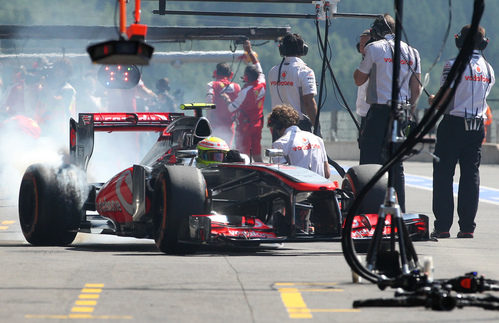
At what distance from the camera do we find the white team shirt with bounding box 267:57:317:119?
13.4 m

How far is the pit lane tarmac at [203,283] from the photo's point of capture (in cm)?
665

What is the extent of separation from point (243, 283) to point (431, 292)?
1481 mm

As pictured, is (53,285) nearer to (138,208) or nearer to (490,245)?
(138,208)

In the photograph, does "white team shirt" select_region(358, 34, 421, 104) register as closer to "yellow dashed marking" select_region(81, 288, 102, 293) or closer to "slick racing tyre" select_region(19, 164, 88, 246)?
"slick racing tyre" select_region(19, 164, 88, 246)

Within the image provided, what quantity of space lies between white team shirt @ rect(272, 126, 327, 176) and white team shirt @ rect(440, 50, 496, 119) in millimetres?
1332

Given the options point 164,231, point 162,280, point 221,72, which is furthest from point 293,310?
point 221,72

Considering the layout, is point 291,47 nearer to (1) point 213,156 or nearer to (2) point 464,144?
(2) point 464,144

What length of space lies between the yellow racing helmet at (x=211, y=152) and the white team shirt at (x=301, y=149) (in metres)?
0.65

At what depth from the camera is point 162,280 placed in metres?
7.97

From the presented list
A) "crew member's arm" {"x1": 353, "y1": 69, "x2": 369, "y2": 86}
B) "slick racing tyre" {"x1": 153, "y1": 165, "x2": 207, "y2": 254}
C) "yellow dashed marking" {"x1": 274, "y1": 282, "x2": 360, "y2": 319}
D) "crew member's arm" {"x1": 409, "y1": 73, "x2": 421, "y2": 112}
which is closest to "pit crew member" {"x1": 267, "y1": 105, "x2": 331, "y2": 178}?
"crew member's arm" {"x1": 353, "y1": 69, "x2": 369, "y2": 86}

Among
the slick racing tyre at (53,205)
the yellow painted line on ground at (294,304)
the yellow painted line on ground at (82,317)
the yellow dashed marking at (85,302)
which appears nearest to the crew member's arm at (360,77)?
the slick racing tyre at (53,205)

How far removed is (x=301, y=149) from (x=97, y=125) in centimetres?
201

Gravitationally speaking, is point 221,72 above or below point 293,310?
above

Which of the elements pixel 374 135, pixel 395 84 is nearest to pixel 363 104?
pixel 374 135
